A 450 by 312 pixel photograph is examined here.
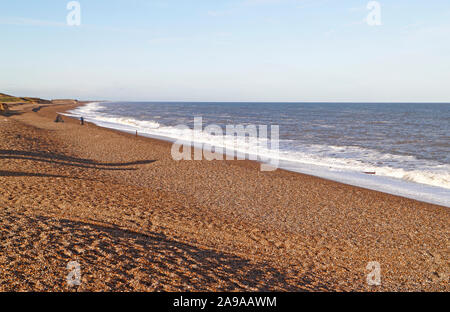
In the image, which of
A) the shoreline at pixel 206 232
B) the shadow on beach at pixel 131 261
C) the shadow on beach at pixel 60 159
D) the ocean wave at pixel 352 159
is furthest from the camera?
the ocean wave at pixel 352 159

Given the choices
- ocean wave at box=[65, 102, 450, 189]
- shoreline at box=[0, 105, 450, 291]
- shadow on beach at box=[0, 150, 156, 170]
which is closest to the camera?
shoreline at box=[0, 105, 450, 291]

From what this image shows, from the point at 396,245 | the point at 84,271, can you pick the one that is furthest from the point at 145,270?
the point at 396,245

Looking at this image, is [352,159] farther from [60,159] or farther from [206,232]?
[60,159]

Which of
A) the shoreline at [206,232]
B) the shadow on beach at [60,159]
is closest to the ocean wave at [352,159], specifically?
the shoreline at [206,232]

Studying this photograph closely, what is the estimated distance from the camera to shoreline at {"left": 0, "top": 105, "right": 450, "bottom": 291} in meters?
5.89

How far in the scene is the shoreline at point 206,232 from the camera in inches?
232

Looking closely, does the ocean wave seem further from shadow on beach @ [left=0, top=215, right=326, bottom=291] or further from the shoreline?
shadow on beach @ [left=0, top=215, right=326, bottom=291]

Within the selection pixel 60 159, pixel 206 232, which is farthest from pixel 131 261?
pixel 60 159

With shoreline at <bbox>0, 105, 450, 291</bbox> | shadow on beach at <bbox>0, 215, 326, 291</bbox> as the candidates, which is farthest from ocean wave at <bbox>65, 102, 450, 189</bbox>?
shadow on beach at <bbox>0, 215, 326, 291</bbox>

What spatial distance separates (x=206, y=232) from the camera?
8703 millimetres

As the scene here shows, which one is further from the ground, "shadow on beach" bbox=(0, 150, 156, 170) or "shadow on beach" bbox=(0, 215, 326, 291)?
"shadow on beach" bbox=(0, 150, 156, 170)

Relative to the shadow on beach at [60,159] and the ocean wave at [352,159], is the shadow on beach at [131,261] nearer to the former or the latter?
the shadow on beach at [60,159]

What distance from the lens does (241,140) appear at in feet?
106

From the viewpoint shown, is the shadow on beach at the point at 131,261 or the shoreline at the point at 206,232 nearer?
the shadow on beach at the point at 131,261
